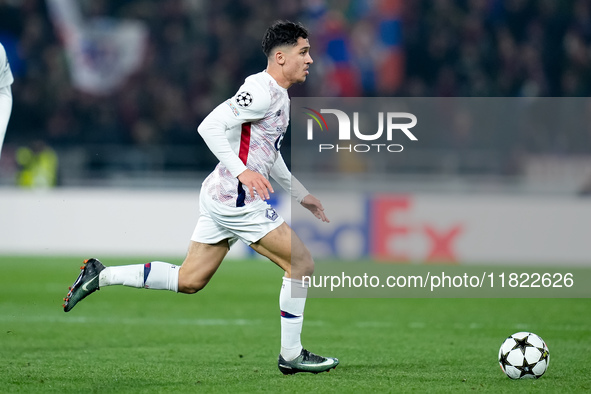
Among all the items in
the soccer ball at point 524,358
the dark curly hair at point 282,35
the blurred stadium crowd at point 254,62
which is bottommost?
the soccer ball at point 524,358

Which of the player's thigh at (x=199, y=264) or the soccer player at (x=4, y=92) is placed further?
the player's thigh at (x=199, y=264)

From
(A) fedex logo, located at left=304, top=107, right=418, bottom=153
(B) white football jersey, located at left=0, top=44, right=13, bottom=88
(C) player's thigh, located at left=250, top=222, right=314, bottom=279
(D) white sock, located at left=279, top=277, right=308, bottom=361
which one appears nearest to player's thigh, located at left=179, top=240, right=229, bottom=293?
(C) player's thigh, located at left=250, top=222, right=314, bottom=279

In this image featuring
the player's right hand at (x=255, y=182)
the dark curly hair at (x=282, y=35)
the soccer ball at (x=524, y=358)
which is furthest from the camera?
the dark curly hair at (x=282, y=35)

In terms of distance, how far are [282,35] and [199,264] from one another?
158 centimetres

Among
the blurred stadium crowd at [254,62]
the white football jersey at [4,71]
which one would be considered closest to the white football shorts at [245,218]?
the white football jersey at [4,71]

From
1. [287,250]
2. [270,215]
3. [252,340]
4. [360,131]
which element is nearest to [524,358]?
[287,250]

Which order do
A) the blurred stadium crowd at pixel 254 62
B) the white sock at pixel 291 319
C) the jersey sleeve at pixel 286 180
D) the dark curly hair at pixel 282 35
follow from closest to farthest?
the dark curly hair at pixel 282 35
the white sock at pixel 291 319
the jersey sleeve at pixel 286 180
the blurred stadium crowd at pixel 254 62

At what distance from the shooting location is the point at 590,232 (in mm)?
15141

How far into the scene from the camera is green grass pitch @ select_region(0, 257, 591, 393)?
5.80 metres

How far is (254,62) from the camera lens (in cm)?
1992

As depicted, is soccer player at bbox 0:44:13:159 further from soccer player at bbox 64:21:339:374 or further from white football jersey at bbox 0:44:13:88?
soccer player at bbox 64:21:339:374

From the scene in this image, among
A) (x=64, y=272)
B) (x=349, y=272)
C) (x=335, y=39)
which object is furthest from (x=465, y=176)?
(x=64, y=272)

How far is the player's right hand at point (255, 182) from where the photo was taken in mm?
5648

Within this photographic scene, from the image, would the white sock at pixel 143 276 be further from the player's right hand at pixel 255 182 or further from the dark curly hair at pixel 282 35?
the dark curly hair at pixel 282 35
